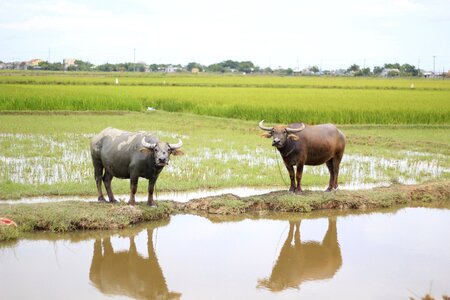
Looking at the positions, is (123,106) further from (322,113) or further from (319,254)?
(319,254)

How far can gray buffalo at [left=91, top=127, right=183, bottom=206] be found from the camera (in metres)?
6.27

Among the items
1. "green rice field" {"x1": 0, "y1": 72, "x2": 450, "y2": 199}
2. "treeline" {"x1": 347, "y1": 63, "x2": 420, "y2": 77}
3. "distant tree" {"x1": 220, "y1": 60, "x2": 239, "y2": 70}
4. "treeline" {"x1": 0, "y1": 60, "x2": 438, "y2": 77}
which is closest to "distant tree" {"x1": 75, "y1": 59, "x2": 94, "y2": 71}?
"treeline" {"x1": 0, "y1": 60, "x2": 438, "y2": 77}

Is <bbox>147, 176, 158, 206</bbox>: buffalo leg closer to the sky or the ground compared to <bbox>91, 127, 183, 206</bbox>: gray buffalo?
closer to the ground

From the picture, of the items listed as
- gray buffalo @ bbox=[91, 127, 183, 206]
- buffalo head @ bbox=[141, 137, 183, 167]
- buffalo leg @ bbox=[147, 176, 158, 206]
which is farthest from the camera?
buffalo leg @ bbox=[147, 176, 158, 206]

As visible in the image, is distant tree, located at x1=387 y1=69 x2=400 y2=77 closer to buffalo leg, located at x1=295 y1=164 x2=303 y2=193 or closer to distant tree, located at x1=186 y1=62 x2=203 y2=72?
distant tree, located at x1=186 y1=62 x2=203 y2=72

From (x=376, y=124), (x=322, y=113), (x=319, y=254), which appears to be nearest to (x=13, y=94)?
(x=322, y=113)

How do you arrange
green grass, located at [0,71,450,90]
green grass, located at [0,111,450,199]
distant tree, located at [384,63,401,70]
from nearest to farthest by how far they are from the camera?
green grass, located at [0,111,450,199] < green grass, located at [0,71,450,90] < distant tree, located at [384,63,401,70]

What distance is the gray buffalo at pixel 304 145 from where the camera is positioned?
7.20 m

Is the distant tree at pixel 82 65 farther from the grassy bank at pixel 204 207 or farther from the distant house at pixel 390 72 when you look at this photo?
the grassy bank at pixel 204 207

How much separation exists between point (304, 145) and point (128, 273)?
317 centimetres

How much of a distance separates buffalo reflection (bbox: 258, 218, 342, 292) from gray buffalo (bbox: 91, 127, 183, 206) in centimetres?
159

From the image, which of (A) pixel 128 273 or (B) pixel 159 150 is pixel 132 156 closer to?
(B) pixel 159 150

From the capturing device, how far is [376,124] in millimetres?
15711

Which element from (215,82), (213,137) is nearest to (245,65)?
(215,82)
